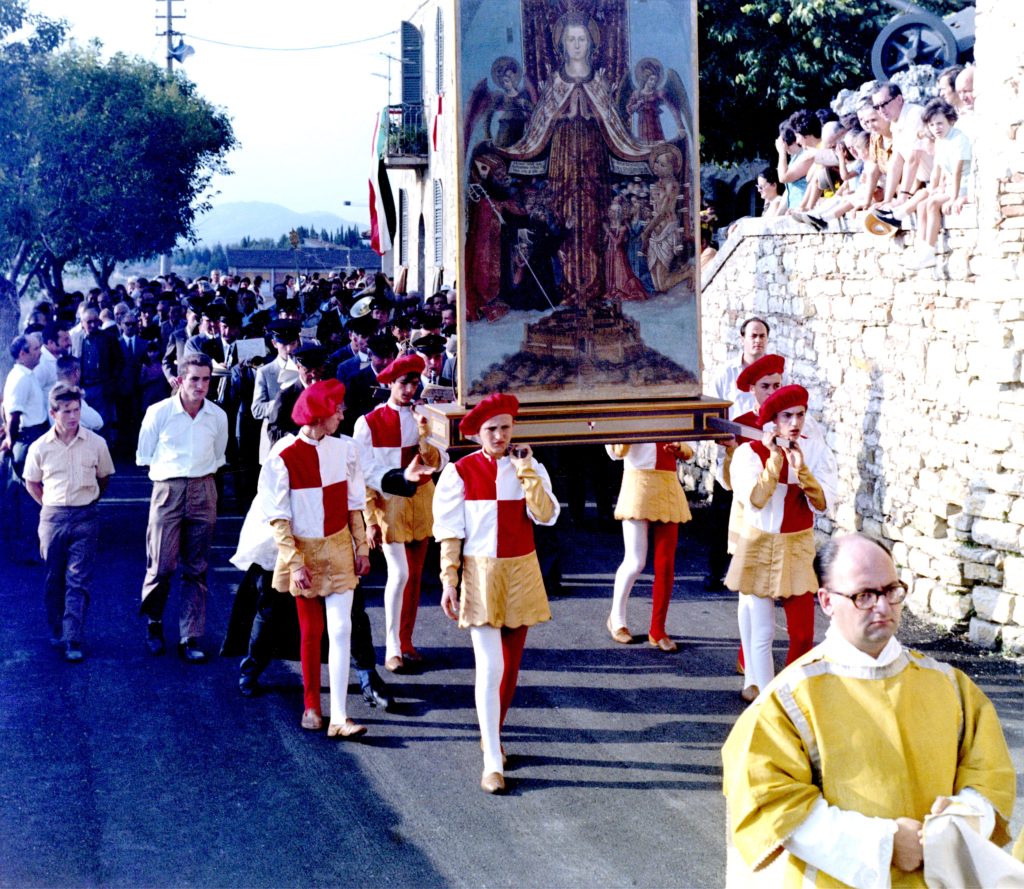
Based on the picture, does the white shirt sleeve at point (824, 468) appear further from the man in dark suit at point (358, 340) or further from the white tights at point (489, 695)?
the man in dark suit at point (358, 340)

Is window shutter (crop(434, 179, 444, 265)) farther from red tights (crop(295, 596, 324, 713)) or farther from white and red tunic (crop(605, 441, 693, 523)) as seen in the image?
red tights (crop(295, 596, 324, 713))

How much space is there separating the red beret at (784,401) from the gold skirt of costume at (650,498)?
6.53ft

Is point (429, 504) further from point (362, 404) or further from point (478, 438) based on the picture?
point (362, 404)

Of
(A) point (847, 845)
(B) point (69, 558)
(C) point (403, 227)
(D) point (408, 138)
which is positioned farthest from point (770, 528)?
(C) point (403, 227)

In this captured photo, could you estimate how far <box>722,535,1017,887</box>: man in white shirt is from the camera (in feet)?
11.9

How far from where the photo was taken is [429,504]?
8.95 metres

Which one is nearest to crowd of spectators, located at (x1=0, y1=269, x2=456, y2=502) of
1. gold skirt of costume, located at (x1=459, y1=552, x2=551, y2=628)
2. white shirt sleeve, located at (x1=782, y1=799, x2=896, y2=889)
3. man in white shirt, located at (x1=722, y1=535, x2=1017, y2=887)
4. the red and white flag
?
gold skirt of costume, located at (x1=459, y1=552, x2=551, y2=628)

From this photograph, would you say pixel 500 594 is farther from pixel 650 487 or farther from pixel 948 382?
pixel 948 382

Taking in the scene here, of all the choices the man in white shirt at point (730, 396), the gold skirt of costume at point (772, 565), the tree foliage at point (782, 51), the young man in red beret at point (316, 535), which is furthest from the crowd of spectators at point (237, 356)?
the tree foliage at point (782, 51)

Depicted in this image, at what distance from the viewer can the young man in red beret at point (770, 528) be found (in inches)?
302

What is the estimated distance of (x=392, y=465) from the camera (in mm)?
8969

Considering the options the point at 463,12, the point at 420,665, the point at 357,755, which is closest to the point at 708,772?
the point at 357,755

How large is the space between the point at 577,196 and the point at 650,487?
100 inches

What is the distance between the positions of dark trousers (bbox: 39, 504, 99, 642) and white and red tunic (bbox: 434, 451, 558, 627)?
3185 millimetres
